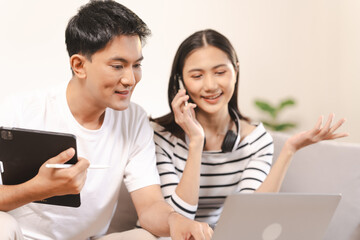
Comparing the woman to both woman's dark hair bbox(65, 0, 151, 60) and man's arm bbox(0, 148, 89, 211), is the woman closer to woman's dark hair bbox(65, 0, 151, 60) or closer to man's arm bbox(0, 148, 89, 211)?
woman's dark hair bbox(65, 0, 151, 60)

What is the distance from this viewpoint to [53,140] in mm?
1365

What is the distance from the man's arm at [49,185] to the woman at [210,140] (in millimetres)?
540

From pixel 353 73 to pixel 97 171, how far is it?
3479mm

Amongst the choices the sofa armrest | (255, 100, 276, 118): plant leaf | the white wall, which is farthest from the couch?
(255, 100, 276, 118): plant leaf

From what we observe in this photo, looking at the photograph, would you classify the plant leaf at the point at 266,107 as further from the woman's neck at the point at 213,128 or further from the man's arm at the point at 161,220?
the man's arm at the point at 161,220

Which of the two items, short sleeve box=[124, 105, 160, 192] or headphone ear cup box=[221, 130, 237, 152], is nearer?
short sleeve box=[124, 105, 160, 192]

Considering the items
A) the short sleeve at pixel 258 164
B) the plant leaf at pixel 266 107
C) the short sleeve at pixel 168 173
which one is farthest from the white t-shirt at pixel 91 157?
the plant leaf at pixel 266 107

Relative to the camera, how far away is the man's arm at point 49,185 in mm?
1354

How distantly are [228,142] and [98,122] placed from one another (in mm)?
555

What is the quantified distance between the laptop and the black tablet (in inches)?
18.8

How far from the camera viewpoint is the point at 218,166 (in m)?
2.02

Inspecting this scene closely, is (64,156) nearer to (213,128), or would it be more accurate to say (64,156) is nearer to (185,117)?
(185,117)

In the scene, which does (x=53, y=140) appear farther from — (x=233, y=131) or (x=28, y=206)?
(x=233, y=131)

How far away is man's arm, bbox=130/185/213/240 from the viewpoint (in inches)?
56.0
